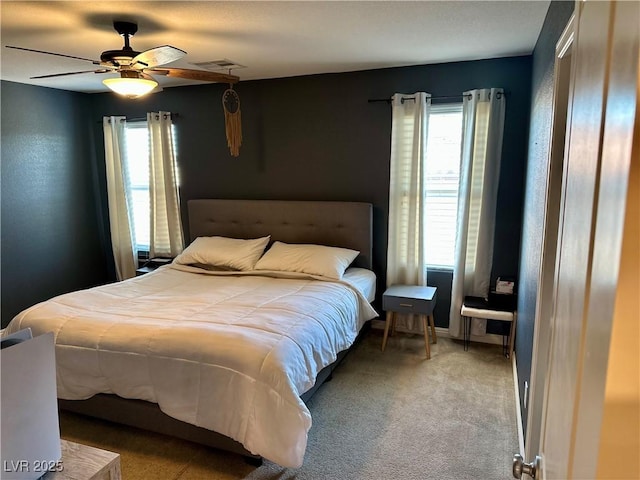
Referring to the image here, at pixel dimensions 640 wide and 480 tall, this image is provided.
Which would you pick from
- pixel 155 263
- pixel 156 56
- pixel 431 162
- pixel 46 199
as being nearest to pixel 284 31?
pixel 156 56

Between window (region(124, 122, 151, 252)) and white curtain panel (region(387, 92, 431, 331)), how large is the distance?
2.82 m

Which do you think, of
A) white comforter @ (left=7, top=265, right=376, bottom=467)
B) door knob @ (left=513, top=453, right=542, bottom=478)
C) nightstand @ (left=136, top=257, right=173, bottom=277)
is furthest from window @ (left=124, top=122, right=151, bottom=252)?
door knob @ (left=513, top=453, right=542, bottom=478)

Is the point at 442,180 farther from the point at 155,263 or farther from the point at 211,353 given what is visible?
the point at 155,263

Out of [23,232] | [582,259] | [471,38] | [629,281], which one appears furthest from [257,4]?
[23,232]

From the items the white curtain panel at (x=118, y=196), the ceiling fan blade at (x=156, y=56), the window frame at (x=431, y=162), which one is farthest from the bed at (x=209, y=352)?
the white curtain panel at (x=118, y=196)

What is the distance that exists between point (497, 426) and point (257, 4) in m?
2.81

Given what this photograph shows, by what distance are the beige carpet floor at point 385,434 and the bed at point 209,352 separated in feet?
0.40

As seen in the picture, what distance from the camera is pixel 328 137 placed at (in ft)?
13.5

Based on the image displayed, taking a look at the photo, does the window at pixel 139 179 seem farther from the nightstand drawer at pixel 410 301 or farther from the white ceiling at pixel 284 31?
the nightstand drawer at pixel 410 301

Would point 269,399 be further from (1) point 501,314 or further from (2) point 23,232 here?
(2) point 23,232

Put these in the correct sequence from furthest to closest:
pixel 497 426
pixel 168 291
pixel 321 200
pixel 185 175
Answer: pixel 185 175, pixel 321 200, pixel 168 291, pixel 497 426

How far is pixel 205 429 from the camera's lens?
2.28 m

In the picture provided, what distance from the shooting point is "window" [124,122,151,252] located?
488 centimetres

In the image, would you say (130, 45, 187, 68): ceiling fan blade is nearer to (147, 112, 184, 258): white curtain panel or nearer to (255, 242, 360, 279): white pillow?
(255, 242, 360, 279): white pillow
